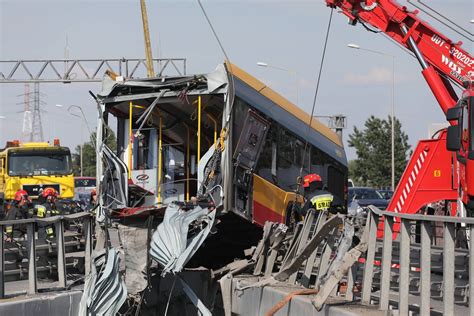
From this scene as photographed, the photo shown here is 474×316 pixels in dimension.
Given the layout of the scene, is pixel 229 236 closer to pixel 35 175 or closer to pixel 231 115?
pixel 231 115

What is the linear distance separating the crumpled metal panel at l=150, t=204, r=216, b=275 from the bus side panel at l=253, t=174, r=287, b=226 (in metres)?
1.42

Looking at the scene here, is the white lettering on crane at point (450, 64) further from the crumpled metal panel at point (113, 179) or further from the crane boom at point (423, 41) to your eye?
the crumpled metal panel at point (113, 179)

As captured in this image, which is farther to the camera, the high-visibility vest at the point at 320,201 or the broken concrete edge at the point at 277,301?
the high-visibility vest at the point at 320,201

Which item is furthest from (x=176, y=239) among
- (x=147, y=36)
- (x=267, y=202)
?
(x=147, y=36)

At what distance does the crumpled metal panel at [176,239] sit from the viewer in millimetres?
10211

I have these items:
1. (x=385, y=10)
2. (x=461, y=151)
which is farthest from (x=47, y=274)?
(x=385, y=10)

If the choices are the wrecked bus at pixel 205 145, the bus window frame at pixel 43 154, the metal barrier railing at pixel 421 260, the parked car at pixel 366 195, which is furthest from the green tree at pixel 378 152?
the metal barrier railing at pixel 421 260

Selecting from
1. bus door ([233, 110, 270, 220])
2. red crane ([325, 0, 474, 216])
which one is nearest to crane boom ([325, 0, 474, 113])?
red crane ([325, 0, 474, 216])

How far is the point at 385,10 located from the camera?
1509cm

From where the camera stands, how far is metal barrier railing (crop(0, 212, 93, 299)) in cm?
927

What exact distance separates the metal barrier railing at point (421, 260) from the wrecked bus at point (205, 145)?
3.10m

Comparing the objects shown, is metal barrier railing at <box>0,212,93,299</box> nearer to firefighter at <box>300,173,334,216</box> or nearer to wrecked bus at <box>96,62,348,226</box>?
wrecked bus at <box>96,62,348,226</box>

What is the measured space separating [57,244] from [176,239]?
145 cm

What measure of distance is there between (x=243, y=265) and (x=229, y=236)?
49.2 inches
